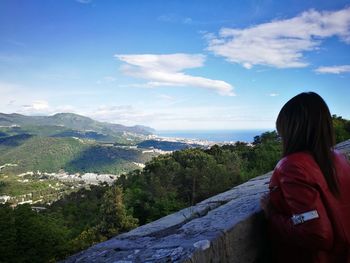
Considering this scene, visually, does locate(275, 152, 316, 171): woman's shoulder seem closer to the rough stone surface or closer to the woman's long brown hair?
the woman's long brown hair

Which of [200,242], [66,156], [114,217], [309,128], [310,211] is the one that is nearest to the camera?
[310,211]

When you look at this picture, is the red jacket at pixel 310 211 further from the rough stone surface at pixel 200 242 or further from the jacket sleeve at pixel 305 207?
the rough stone surface at pixel 200 242

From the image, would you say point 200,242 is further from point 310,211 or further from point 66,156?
point 66,156

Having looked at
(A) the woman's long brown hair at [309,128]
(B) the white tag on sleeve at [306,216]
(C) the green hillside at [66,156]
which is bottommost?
(C) the green hillside at [66,156]

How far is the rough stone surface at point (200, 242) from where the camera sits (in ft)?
5.36

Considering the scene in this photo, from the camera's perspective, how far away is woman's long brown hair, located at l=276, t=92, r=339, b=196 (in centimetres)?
173

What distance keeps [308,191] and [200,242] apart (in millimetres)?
525

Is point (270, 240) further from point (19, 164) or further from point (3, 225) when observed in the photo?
point (19, 164)

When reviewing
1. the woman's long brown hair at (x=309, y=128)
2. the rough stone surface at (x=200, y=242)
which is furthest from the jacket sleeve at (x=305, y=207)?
the rough stone surface at (x=200, y=242)

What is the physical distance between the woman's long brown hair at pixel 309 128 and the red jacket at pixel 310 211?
0.08 meters

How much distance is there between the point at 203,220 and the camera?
214 centimetres

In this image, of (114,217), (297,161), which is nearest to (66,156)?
(114,217)

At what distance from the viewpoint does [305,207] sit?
154cm

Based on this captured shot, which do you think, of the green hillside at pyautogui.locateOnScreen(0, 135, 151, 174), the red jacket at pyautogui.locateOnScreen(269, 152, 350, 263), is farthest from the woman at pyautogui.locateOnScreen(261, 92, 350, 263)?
the green hillside at pyautogui.locateOnScreen(0, 135, 151, 174)
